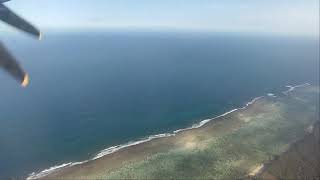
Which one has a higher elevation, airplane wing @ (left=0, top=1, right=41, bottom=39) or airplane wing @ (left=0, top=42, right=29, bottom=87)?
airplane wing @ (left=0, top=1, right=41, bottom=39)

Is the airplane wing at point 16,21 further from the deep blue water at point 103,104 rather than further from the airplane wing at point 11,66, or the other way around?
the deep blue water at point 103,104

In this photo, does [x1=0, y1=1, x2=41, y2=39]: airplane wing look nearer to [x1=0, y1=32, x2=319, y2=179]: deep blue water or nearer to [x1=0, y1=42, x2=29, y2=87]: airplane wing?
[x1=0, y1=42, x2=29, y2=87]: airplane wing

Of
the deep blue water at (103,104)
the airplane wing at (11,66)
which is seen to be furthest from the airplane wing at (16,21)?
the deep blue water at (103,104)

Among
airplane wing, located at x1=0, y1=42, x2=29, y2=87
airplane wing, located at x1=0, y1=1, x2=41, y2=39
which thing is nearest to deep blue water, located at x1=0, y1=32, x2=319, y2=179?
airplane wing, located at x1=0, y1=1, x2=41, y2=39

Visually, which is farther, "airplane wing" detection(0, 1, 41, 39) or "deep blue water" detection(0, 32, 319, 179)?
"deep blue water" detection(0, 32, 319, 179)

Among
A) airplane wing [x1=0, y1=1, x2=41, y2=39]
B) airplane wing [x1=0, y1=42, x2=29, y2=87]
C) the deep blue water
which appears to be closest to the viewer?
airplane wing [x1=0, y1=42, x2=29, y2=87]

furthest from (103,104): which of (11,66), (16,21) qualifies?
(11,66)

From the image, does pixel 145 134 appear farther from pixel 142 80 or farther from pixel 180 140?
pixel 142 80
